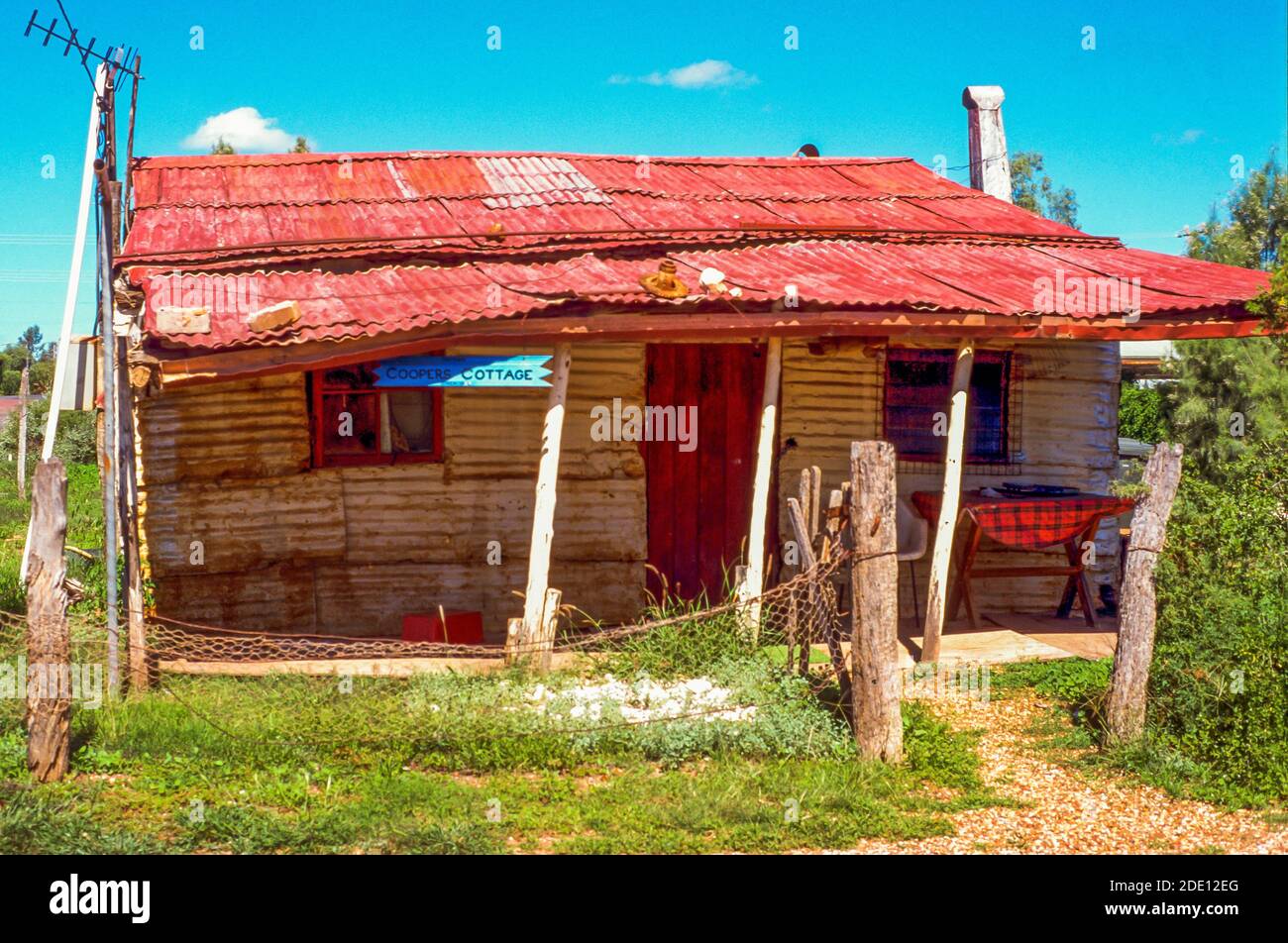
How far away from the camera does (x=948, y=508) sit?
843 centimetres

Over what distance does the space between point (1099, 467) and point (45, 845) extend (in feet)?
28.3

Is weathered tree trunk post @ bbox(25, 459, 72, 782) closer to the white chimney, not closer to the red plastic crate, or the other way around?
the red plastic crate

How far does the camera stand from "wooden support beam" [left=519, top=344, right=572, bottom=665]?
7.57 metres

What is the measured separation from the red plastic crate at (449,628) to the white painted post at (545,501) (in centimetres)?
143

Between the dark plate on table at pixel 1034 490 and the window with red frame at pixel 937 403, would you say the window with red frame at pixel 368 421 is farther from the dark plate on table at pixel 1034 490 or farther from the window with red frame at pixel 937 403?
the dark plate on table at pixel 1034 490

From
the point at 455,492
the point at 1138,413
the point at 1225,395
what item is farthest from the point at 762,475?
the point at 1138,413

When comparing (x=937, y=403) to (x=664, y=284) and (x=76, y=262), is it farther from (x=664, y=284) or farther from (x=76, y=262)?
(x=76, y=262)

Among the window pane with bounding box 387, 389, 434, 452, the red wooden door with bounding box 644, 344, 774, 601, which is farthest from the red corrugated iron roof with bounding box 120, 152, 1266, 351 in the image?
the window pane with bounding box 387, 389, 434, 452

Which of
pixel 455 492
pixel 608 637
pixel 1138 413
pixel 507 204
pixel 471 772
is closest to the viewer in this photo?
pixel 471 772

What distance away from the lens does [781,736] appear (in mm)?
6418

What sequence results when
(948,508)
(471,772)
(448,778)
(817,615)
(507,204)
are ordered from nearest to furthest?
(448,778)
(471,772)
(817,615)
(948,508)
(507,204)

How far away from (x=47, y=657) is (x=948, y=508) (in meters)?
5.79

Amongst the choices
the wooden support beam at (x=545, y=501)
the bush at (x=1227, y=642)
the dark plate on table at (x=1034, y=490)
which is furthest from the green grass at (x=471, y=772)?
the dark plate on table at (x=1034, y=490)
